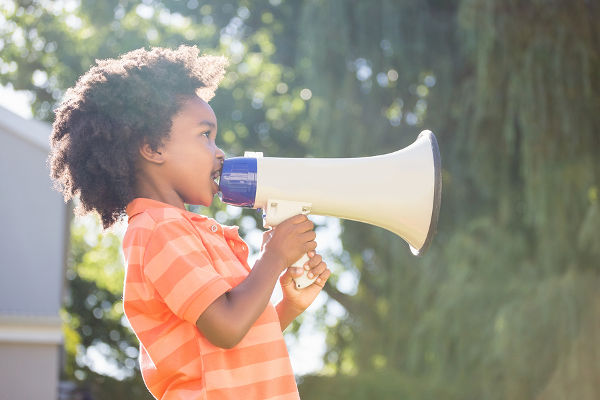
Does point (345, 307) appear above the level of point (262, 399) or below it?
above

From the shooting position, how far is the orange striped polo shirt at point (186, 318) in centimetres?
170

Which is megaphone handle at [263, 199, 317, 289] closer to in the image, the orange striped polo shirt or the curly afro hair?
the orange striped polo shirt

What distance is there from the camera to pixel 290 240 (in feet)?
6.02

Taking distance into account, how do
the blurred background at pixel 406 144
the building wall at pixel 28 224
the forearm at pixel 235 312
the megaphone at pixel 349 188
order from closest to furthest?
1. the forearm at pixel 235 312
2. the megaphone at pixel 349 188
3. the blurred background at pixel 406 144
4. the building wall at pixel 28 224

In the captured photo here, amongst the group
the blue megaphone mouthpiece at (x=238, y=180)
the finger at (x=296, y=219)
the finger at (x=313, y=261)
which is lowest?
the finger at (x=313, y=261)

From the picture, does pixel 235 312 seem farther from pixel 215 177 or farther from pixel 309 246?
pixel 215 177

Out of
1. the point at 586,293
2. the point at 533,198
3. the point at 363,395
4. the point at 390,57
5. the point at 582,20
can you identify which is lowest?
the point at 363,395

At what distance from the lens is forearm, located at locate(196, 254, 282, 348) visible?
166 cm

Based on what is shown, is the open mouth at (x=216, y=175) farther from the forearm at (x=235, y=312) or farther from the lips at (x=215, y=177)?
the forearm at (x=235, y=312)

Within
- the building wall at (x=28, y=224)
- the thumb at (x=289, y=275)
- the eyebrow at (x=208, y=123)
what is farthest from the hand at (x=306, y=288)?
the building wall at (x=28, y=224)

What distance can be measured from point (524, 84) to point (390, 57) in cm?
214

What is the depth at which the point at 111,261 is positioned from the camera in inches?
746

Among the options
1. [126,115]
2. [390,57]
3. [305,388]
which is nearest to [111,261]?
[305,388]

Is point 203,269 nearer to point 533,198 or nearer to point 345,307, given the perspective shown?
point 533,198
